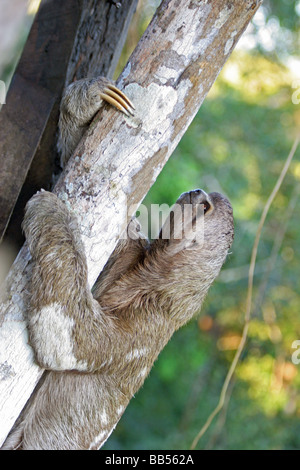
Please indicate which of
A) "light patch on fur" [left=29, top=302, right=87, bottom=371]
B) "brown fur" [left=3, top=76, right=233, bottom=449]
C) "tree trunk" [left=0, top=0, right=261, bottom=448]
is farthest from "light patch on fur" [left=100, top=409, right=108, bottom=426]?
"tree trunk" [left=0, top=0, right=261, bottom=448]

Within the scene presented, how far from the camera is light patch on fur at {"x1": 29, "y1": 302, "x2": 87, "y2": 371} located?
2697 millimetres

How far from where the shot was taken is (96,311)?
313 cm

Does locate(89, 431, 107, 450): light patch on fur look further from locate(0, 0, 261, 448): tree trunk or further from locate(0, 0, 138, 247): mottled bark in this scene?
locate(0, 0, 138, 247): mottled bark

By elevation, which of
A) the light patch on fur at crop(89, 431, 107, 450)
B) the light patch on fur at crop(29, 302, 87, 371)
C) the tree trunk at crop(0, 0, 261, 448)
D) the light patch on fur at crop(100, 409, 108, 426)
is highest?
the tree trunk at crop(0, 0, 261, 448)

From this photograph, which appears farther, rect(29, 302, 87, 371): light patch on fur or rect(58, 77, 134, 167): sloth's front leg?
rect(58, 77, 134, 167): sloth's front leg

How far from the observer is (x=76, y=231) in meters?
2.79

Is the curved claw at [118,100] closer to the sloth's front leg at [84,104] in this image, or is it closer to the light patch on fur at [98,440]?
the sloth's front leg at [84,104]

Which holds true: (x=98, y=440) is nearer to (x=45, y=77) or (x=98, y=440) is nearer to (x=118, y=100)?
(x=118, y=100)

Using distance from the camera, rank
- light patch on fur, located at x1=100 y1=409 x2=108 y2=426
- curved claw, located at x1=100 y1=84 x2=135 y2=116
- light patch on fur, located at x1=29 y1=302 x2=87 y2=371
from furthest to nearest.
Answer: light patch on fur, located at x1=100 y1=409 x2=108 y2=426 → curved claw, located at x1=100 y1=84 x2=135 y2=116 → light patch on fur, located at x1=29 y1=302 x2=87 y2=371

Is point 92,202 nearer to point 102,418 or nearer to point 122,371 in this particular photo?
point 122,371

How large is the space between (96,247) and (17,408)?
0.92m

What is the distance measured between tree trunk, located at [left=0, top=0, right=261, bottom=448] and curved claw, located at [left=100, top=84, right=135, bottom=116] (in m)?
0.04

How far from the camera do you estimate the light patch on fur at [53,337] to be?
2.70 m

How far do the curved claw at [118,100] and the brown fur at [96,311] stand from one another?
25cm
